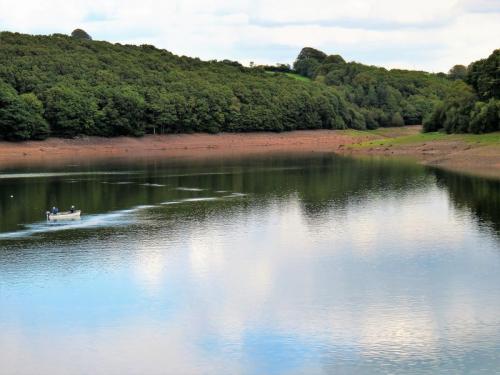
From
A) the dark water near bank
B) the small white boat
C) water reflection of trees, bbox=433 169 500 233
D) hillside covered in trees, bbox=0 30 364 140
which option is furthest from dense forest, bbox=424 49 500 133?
the small white boat

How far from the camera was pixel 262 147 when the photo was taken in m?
171

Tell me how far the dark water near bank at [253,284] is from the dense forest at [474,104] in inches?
1698

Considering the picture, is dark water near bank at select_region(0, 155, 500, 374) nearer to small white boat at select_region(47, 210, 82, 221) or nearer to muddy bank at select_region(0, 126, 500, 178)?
small white boat at select_region(47, 210, 82, 221)

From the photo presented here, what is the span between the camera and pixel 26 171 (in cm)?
10100

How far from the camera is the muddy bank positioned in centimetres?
10700

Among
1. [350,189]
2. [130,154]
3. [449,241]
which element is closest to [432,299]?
[449,241]

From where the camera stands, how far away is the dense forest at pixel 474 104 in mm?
112875

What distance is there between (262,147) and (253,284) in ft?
437

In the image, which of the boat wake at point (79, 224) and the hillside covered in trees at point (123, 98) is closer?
the boat wake at point (79, 224)

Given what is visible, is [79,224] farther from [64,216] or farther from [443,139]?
[443,139]

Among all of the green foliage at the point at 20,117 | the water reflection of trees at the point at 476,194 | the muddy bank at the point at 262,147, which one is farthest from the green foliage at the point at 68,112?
the water reflection of trees at the point at 476,194

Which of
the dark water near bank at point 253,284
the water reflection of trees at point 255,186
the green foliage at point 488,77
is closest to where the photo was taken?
the dark water near bank at point 253,284

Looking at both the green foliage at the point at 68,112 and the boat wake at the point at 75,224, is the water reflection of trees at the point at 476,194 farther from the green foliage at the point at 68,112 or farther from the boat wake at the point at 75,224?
the green foliage at the point at 68,112

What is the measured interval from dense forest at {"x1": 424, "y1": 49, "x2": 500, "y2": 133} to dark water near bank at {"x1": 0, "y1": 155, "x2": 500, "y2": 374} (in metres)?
43.1
